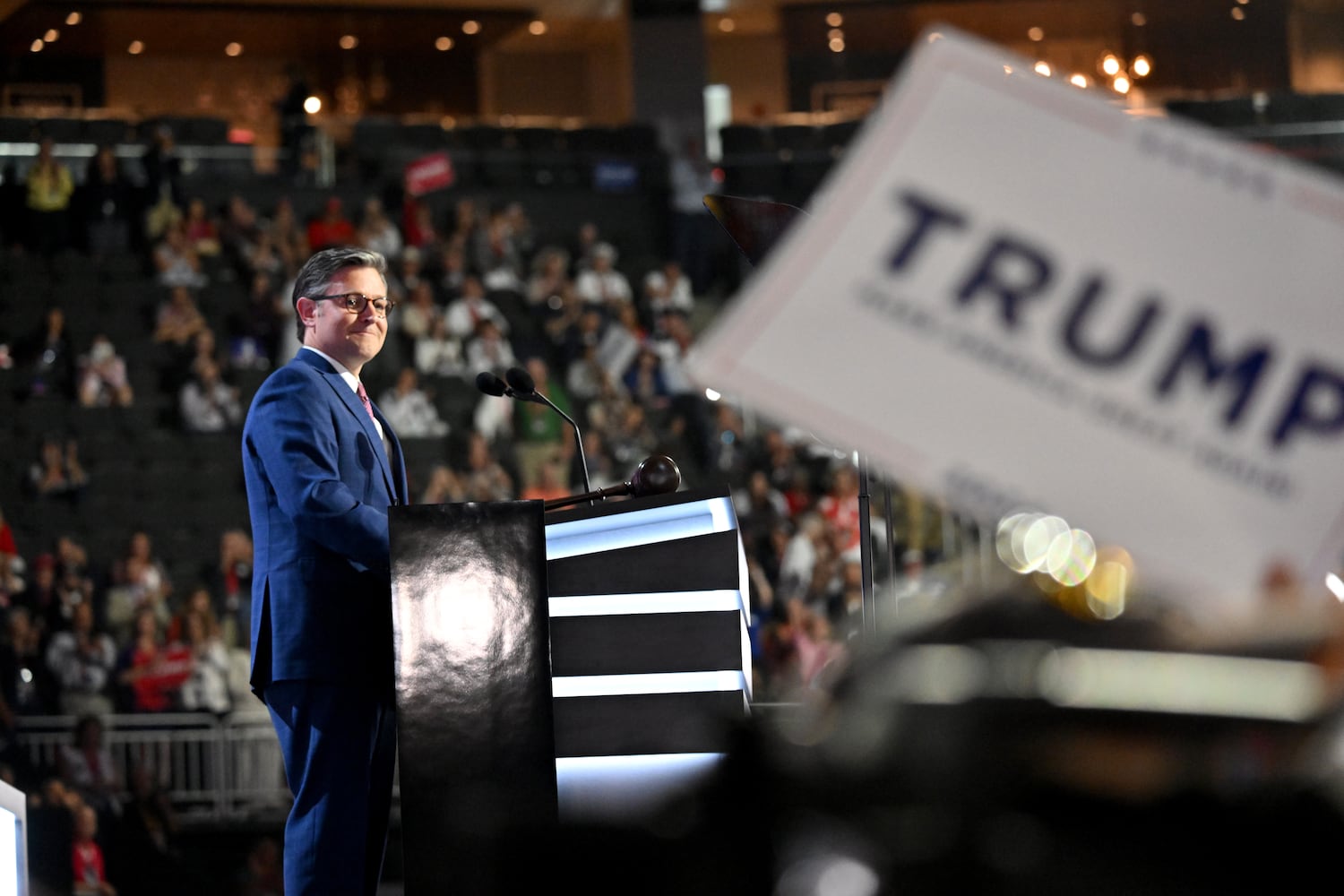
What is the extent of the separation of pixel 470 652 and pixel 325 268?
0.82 metres

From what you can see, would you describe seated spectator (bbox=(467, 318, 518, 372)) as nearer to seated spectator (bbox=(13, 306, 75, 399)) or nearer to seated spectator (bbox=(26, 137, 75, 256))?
seated spectator (bbox=(13, 306, 75, 399))

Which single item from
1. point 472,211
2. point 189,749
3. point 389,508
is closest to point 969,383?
point 389,508

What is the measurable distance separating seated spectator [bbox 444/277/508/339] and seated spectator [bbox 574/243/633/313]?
0.82 metres

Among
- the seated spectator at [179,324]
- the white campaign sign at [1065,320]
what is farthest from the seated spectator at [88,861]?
the seated spectator at [179,324]

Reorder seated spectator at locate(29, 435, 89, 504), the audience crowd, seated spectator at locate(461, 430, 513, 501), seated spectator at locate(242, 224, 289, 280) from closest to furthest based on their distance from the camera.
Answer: the audience crowd
seated spectator at locate(461, 430, 513, 501)
seated spectator at locate(29, 435, 89, 504)
seated spectator at locate(242, 224, 289, 280)

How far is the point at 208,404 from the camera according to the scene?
39.4 ft

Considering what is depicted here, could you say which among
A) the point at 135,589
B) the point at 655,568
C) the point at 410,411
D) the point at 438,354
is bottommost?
the point at 135,589

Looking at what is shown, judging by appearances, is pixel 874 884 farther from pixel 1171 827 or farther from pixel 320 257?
pixel 320 257


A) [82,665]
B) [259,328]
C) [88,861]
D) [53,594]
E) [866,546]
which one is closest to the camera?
[866,546]

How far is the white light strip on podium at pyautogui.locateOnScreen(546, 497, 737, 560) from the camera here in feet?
11.1

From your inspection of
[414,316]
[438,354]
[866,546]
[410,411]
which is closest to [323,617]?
[866,546]

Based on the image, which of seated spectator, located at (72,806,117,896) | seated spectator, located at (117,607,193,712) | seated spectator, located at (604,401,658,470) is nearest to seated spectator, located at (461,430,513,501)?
seated spectator, located at (604,401,658,470)

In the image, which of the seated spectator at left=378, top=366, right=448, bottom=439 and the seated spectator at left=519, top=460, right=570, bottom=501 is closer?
the seated spectator at left=519, top=460, right=570, bottom=501

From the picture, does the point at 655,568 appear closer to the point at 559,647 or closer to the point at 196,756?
the point at 559,647
